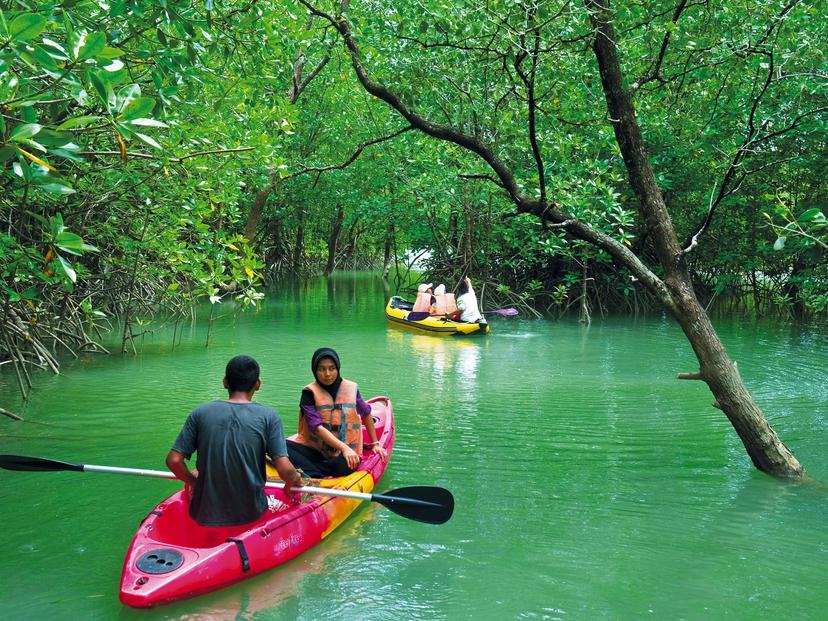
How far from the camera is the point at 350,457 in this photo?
5160mm

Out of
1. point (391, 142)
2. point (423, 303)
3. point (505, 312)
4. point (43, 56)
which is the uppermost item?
point (391, 142)

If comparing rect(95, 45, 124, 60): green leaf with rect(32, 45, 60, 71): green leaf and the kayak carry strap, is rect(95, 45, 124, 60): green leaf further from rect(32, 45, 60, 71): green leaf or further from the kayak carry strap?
the kayak carry strap

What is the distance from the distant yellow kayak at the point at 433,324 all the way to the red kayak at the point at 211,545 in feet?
31.6

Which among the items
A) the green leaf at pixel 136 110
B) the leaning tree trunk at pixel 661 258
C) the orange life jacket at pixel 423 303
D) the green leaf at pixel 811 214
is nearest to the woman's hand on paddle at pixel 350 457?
the leaning tree trunk at pixel 661 258

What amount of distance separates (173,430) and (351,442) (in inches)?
103

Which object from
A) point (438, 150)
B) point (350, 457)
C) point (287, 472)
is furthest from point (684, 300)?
point (438, 150)

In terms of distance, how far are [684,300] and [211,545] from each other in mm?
3507

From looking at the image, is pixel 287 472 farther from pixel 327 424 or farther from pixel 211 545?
pixel 327 424

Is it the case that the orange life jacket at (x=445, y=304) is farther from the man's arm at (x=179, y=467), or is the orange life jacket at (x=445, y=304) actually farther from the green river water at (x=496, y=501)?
the man's arm at (x=179, y=467)

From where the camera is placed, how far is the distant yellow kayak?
14531mm

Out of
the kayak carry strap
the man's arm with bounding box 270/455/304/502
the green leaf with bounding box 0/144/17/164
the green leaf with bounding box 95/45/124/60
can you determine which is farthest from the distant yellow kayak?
the green leaf with bounding box 0/144/17/164

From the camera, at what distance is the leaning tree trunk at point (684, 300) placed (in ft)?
18.1

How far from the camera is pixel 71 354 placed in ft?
36.4

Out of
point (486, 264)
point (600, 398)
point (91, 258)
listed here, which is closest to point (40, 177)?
point (600, 398)
